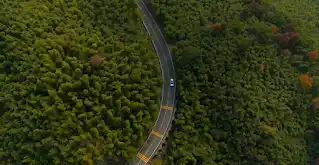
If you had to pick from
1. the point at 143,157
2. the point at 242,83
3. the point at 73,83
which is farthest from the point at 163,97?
the point at 73,83

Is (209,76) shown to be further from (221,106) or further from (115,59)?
(115,59)

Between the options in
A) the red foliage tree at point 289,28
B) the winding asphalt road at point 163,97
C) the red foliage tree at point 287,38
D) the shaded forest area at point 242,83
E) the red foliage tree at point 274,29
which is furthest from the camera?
the red foliage tree at point 289,28

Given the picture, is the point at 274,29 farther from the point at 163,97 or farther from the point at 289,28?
the point at 163,97

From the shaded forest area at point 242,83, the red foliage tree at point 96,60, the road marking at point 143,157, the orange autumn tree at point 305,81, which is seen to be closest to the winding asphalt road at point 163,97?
the road marking at point 143,157

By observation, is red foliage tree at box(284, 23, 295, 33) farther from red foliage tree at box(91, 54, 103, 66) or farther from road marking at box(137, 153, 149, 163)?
red foliage tree at box(91, 54, 103, 66)

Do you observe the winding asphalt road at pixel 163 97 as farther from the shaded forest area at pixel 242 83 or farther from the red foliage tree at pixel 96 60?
the red foliage tree at pixel 96 60

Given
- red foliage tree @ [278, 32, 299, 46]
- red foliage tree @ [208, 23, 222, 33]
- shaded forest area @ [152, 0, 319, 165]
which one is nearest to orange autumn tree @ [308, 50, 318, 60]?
shaded forest area @ [152, 0, 319, 165]
